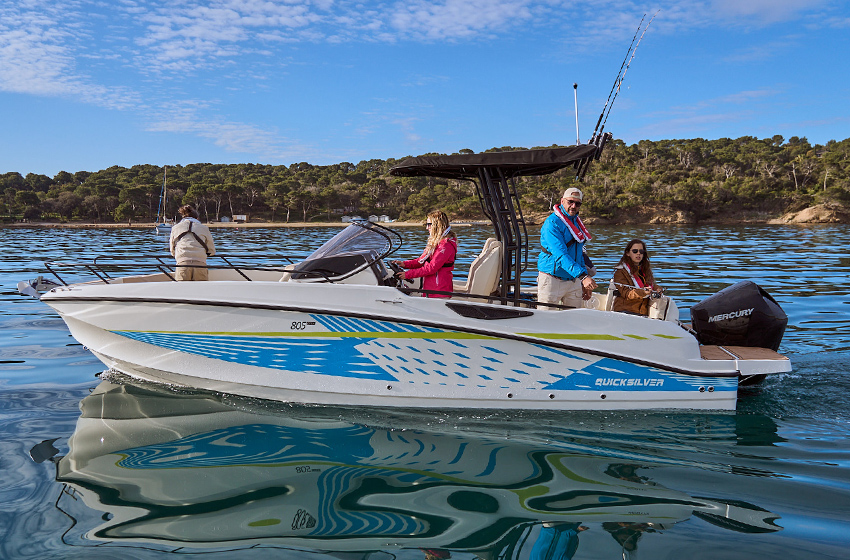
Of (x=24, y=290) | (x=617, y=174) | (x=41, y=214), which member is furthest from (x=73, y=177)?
(x=24, y=290)

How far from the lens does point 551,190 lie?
185 feet

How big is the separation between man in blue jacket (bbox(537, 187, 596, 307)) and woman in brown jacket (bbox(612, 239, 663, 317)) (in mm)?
506

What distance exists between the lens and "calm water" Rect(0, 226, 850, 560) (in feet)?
9.61

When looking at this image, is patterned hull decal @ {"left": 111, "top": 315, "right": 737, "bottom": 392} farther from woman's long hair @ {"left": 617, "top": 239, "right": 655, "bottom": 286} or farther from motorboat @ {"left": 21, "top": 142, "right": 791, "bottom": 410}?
woman's long hair @ {"left": 617, "top": 239, "right": 655, "bottom": 286}

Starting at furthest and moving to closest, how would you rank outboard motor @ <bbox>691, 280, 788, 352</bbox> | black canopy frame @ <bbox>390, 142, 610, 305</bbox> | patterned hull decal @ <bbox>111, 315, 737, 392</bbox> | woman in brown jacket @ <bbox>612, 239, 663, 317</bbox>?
woman in brown jacket @ <bbox>612, 239, 663, 317</bbox> < outboard motor @ <bbox>691, 280, 788, 352</bbox> < black canopy frame @ <bbox>390, 142, 610, 305</bbox> < patterned hull decal @ <bbox>111, 315, 737, 392</bbox>

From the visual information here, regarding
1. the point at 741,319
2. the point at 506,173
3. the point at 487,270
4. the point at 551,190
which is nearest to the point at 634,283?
the point at 741,319

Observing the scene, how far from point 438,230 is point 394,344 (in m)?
1.29

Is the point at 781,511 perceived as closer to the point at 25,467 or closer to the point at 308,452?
the point at 308,452

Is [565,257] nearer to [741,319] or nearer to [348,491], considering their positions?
[741,319]

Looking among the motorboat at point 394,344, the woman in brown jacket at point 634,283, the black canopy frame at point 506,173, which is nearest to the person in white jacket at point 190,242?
the motorboat at point 394,344

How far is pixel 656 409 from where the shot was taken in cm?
488

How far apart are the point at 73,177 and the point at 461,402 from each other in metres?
114

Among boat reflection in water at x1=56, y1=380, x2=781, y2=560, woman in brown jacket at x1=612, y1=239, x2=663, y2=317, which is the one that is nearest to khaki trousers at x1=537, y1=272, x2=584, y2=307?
woman in brown jacket at x1=612, y1=239, x2=663, y2=317

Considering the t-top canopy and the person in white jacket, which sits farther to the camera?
the person in white jacket
